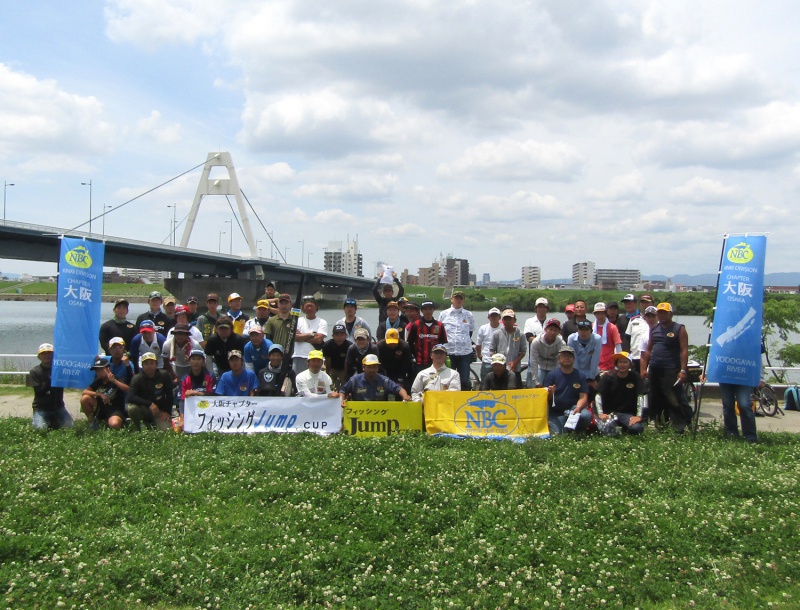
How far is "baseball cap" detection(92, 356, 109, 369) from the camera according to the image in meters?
9.27

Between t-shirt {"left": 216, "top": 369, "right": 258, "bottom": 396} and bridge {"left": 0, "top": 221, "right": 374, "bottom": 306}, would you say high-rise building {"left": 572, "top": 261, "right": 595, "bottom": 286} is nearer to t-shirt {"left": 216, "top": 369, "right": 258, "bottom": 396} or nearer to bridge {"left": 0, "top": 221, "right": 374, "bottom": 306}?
bridge {"left": 0, "top": 221, "right": 374, "bottom": 306}

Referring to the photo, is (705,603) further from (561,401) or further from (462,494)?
(561,401)

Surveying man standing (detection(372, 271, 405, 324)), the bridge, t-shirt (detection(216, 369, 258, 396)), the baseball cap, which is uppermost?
the bridge

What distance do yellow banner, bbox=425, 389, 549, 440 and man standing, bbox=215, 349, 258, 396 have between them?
263cm

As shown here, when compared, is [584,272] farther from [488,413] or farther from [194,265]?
[488,413]

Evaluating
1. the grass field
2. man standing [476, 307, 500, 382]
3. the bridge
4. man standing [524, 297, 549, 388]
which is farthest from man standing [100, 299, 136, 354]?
the bridge

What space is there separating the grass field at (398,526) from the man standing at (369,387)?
50.6 inches

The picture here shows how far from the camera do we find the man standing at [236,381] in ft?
31.3

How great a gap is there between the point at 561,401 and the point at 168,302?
6643 millimetres

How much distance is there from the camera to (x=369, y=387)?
9375 millimetres

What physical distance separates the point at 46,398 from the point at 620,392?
8.13 m

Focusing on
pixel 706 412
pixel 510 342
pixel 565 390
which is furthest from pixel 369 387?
pixel 706 412

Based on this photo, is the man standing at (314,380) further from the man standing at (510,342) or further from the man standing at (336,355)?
the man standing at (510,342)

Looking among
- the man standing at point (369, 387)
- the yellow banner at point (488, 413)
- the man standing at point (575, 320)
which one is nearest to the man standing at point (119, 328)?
the man standing at point (369, 387)
